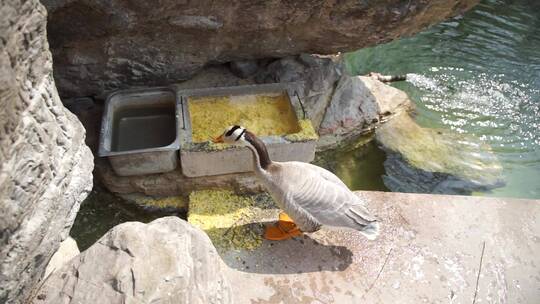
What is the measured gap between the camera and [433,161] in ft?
17.6

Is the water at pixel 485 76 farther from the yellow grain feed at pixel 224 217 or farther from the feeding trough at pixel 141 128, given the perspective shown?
the feeding trough at pixel 141 128

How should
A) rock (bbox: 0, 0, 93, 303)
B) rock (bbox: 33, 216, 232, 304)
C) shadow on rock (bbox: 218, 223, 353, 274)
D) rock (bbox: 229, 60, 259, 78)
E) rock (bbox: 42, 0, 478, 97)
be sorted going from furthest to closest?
rock (bbox: 229, 60, 259, 78) → rock (bbox: 42, 0, 478, 97) → shadow on rock (bbox: 218, 223, 353, 274) → rock (bbox: 33, 216, 232, 304) → rock (bbox: 0, 0, 93, 303)

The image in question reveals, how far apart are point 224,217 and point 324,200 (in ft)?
3.64

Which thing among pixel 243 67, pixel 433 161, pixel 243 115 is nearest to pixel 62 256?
pixel 243 115

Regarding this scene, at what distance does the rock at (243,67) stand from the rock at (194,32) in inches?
5.2

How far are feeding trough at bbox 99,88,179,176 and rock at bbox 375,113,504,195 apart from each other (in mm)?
2640

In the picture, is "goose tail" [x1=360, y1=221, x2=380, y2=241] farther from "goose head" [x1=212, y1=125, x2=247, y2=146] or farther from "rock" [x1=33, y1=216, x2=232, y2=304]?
"rock" [x1=33, y1=216, x2=232, y2=304]

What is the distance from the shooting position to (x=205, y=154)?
4.07m

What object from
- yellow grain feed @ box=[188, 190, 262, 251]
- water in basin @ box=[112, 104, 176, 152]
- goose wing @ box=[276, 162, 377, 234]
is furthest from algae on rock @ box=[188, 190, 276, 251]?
water in basin @ box=[112, 104, 176, 152]

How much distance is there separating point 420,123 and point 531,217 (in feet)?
7.42

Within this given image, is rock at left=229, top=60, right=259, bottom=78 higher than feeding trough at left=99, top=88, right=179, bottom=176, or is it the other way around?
rock at left=229, top=60, right=259, bottom=78

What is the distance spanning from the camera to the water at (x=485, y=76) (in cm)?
580

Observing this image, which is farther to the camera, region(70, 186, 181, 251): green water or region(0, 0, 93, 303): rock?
region(70, 186, 181, 251): green water

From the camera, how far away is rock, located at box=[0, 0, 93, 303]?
1681 millimetres
